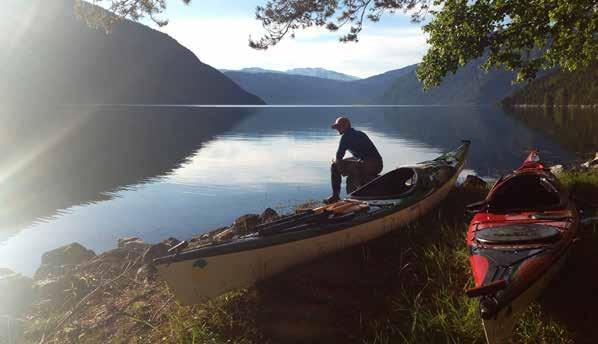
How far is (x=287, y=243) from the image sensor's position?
738 centimetres

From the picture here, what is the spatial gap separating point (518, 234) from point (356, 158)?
706 cm

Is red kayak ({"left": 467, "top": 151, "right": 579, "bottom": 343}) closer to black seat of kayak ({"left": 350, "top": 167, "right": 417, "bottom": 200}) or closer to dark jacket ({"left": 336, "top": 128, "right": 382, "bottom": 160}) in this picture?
black seat of kayak ({"left": 350, "top": 167, "right": 417, "bottom": 200})

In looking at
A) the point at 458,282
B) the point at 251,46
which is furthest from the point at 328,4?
the point at 458,282

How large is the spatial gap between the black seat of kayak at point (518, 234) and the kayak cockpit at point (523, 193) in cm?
128

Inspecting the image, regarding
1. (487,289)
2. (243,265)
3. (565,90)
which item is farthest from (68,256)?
(565,90)

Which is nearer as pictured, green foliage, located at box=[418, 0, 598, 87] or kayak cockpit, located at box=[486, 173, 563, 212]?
kayak cockpit, located at box=[486, 173, 563, 212]

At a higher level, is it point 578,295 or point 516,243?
point 516,243

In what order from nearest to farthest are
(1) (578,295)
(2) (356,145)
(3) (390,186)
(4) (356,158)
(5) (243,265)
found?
(1) (578,295)
(5) (243,265)
(3) (390,186)
(2) (356,145)
(4) (356,158)

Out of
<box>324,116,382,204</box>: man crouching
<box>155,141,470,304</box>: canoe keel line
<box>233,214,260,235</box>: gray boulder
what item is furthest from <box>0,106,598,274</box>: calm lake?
<box>155,141,470,304</box>: canoe keel line

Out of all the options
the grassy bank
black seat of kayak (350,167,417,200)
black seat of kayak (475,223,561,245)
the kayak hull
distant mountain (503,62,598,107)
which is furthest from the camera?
distant mountain (503,62,598,107)

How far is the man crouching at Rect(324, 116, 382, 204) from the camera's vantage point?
12.7m

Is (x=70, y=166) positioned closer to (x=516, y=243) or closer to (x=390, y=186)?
(x=390, y=186)

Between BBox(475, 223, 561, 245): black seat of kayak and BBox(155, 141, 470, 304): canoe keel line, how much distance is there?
7.57 feet

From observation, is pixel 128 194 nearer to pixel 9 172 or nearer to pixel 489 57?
pixel 9 172
